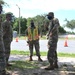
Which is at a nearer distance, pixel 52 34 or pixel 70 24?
pixel 52 34

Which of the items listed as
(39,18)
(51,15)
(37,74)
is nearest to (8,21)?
(51,15)

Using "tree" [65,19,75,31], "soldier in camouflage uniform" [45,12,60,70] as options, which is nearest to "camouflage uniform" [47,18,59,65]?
"soldier in camouflage uniform" [45,12,60,70]

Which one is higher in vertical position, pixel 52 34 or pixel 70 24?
pixel 52 34

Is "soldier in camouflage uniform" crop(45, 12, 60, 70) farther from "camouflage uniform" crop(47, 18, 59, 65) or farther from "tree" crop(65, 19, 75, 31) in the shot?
"tree" crop(65, 19, 75, 31)

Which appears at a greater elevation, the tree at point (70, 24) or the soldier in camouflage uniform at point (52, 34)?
the soldier in camouflage uniform at point (52, 34)

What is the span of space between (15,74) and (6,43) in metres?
1.32

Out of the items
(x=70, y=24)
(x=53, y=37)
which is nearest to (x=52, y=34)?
(x=53, y=37)

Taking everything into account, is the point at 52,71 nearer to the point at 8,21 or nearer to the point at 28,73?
the point at 28,73

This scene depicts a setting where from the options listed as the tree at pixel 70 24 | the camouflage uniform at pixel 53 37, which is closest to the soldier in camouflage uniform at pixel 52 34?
the camouflage uniform at pixel 53 37

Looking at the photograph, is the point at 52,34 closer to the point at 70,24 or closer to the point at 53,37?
the point at 53,37

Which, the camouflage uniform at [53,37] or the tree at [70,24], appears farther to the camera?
the tree at [70,24]

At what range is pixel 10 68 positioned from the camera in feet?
33.2

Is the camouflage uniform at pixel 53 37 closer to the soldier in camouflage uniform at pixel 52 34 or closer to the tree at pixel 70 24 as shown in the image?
the soldier in camouflage uniform at pixel 52 34

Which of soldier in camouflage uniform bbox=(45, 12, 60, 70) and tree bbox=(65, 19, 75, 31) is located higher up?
soldier in camouflage uniform bbox=(45, 12, 60, 70)
